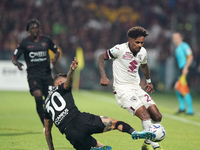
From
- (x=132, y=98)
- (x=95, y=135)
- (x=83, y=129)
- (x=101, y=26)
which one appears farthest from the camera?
(x=101, y=26)

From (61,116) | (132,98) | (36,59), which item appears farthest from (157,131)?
(36,59)

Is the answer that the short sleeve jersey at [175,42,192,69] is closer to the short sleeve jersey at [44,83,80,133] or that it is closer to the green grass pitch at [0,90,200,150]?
the green grass pitch at [0,90,200,150]

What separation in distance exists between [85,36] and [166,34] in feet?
14.9

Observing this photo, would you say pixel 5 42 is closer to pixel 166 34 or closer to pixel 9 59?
pixel 9 59

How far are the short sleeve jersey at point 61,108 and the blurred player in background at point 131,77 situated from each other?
2.46 feet

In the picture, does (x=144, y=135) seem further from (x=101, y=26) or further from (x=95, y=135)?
(x=101, y=26)

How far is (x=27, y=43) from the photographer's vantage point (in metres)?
8.35

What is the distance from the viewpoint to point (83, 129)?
5078 mm

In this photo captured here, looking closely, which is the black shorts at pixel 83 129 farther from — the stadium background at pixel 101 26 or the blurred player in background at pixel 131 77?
the stadium background at pixel 101 26

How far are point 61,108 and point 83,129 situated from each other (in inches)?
16.0

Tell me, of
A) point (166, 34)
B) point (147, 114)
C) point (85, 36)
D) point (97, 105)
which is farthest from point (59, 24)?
point (147, 114)

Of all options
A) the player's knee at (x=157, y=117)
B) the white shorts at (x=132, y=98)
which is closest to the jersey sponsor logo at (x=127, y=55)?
the white shorts at (x=132, y=98)

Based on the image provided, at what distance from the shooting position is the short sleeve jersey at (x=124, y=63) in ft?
20.2

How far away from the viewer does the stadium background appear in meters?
20.6
